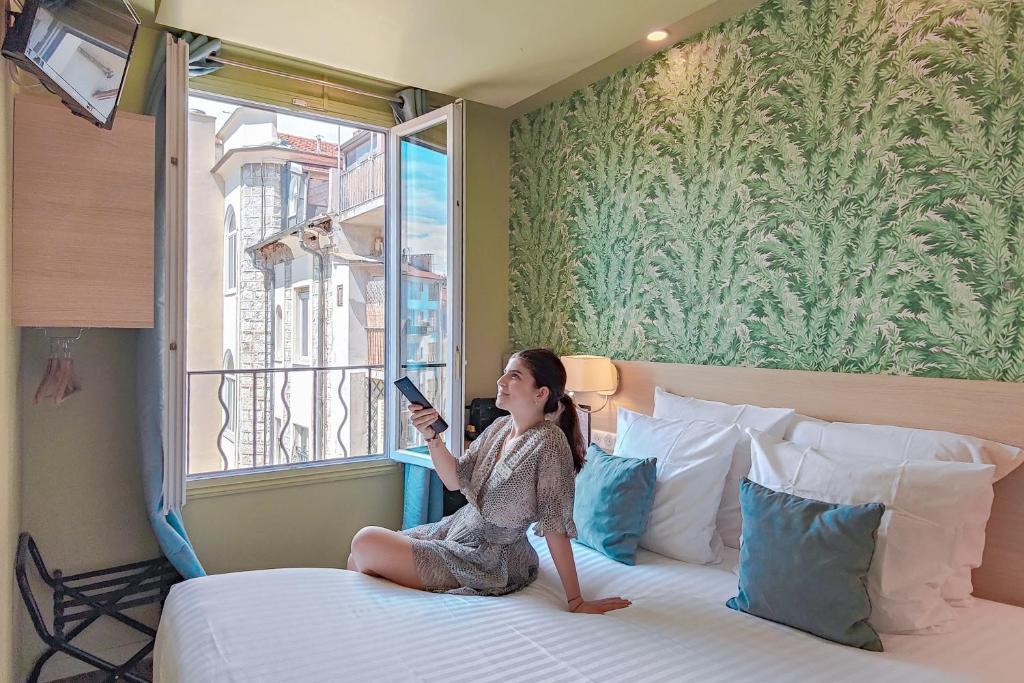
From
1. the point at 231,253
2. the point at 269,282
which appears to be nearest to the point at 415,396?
the point at 269,282

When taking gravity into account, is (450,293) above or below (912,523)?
above

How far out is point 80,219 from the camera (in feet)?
6.92

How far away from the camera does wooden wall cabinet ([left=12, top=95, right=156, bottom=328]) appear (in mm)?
1991

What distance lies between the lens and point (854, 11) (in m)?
2.12

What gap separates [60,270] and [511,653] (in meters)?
1.88

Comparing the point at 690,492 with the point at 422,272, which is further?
the point at 422,272

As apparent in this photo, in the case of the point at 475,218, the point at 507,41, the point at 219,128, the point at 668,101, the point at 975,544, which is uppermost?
the point at 219,128

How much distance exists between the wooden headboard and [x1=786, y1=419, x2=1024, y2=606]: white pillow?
0.05m

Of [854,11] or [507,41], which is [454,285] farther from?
[854,11]

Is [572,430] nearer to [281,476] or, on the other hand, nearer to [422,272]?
[422,272]

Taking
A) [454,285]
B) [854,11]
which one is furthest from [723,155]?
[454,285]

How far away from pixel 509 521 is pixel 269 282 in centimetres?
539

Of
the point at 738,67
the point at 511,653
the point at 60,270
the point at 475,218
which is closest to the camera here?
the point at 511,653

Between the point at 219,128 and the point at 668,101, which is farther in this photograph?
the point at 219,128
